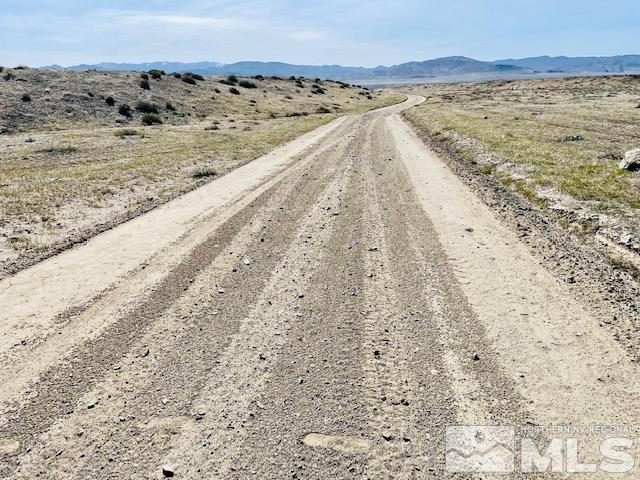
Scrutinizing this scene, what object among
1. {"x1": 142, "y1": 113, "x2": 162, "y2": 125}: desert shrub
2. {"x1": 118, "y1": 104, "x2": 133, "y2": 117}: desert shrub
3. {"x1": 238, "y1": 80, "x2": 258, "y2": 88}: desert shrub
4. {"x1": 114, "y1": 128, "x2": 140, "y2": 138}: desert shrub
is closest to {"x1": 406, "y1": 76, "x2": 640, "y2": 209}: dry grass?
{"x1": 114, "y1": 128, "x2": 140, "y2": 138}: desert shrub

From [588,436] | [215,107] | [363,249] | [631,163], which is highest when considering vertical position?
[215,107]

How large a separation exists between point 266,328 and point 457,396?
123 inches

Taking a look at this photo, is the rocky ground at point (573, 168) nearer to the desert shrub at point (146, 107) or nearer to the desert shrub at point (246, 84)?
the desert shrub at point (146, 107)

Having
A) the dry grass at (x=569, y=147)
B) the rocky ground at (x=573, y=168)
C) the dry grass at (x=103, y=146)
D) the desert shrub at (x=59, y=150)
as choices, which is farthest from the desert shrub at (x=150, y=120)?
the rocky ground at (x=573, y=168)

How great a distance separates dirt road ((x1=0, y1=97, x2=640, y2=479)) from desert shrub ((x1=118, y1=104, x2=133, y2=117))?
3952 cm

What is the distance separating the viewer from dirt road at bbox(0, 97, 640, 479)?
4809mm

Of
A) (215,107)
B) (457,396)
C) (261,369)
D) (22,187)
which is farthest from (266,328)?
(215,107)

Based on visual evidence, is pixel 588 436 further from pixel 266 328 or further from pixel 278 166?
pixel 278 166

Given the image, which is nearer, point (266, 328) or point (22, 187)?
point (266, 328)

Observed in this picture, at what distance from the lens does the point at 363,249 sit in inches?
412
